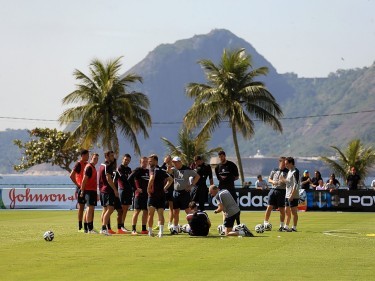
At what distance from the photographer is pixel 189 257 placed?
57.6ft

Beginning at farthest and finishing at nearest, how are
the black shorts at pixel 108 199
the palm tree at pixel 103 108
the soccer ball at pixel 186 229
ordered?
1. the palm tree at pixel 103 108
2. the soccer ball at pixel 186 229
3. the black shorts at pixel 108 199

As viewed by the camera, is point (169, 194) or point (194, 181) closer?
point (194, 181)

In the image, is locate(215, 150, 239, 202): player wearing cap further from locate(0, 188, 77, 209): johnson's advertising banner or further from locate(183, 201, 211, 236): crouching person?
locate(0, 188, 77, 209): johnson's advertising banner

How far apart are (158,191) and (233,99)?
37.2m

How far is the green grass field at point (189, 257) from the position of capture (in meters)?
14.5

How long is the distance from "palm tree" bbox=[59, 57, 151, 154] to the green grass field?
34822 mm

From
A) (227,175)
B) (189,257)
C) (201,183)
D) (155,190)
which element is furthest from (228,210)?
(189,257)

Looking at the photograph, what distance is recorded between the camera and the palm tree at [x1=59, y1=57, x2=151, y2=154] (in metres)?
59.9

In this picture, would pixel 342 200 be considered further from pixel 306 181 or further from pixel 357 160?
pixel 357 160

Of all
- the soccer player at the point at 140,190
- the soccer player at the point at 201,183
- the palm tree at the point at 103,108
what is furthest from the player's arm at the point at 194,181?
the palm tree at the point at 103,108

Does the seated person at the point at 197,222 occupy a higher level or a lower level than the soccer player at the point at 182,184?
lower

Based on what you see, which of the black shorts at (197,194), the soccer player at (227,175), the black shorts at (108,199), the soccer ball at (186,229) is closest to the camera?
the black shorts at (108,199)

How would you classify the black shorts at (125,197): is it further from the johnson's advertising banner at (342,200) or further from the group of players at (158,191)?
the johnson's advertising banner at (342,200)

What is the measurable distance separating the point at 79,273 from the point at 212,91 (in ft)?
154
